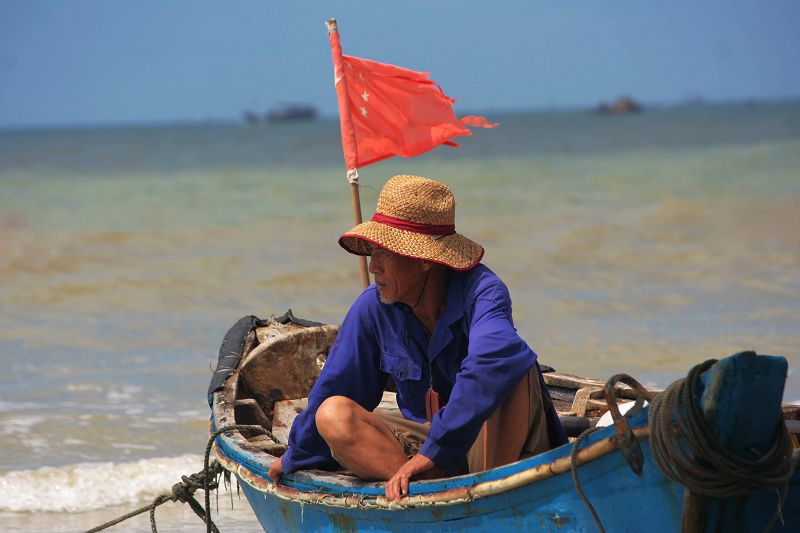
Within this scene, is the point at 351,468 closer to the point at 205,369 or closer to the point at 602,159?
the point at 205,369

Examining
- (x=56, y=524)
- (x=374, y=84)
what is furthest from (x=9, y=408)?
(x=374, y=84)

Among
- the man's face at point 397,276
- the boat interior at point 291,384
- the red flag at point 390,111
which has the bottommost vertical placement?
the boat interior at point 291,384

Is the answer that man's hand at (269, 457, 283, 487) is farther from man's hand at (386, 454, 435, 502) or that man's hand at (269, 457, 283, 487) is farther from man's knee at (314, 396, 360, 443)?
man's hand at (386, 454, 435, 502)

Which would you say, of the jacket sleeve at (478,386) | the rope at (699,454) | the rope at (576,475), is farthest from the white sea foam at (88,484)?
the rope at (699,454)

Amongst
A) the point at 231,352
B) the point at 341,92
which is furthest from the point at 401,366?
the point at 341,92

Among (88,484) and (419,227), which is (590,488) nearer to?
(419,227)

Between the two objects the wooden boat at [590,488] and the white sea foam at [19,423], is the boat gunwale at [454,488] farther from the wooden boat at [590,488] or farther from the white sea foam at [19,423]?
the white sea foam at [19,423]

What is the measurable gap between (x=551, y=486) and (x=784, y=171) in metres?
23.6

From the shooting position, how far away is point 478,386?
3166 millimetres

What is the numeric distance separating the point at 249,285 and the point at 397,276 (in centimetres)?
924

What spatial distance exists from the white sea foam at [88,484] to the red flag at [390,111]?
2.12 meters

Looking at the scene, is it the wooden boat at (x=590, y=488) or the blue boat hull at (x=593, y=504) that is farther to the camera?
the blue boat hull at (x=593, y=504)

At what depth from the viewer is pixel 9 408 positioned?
7582 millimetres

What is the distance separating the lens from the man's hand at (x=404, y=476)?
328 cm
